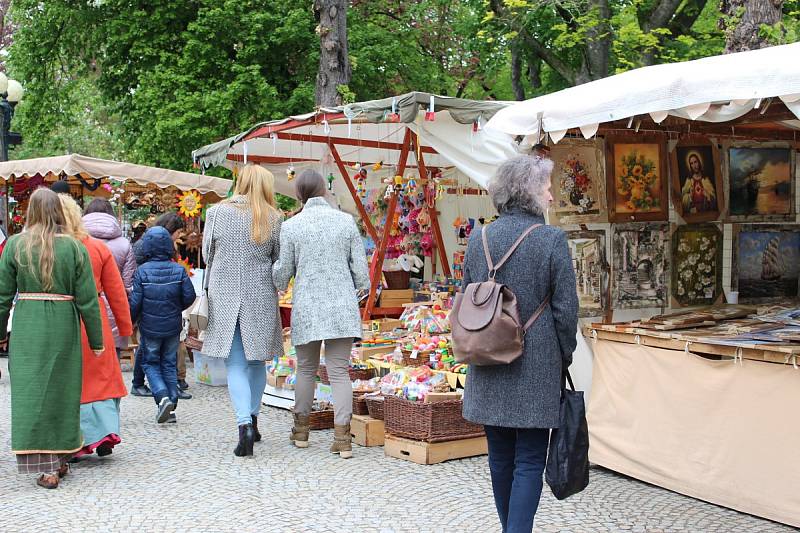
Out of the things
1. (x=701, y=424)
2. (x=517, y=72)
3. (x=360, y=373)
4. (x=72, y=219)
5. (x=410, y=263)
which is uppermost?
(x=517, y=72)

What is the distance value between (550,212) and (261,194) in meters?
1.92

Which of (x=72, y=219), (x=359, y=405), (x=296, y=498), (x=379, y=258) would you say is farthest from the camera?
(x=379, y=258)

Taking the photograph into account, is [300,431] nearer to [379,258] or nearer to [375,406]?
[375,406]

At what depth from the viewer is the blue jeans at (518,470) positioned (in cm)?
371

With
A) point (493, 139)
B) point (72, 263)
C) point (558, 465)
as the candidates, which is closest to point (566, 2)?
point (493, 139)

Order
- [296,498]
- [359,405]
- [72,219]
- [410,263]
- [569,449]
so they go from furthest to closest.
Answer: [410,263], [359,405], [72,219], [296,498], [569,449]

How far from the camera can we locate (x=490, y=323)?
11.9ft

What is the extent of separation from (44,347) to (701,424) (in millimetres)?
3684

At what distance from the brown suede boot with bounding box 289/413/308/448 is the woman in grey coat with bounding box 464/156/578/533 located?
270 cm

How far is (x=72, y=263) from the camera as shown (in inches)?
209

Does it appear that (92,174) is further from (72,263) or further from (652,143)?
(652,143)

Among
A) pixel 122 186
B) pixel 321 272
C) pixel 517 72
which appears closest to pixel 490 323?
pixel 321 272

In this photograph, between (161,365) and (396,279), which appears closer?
(161,365)

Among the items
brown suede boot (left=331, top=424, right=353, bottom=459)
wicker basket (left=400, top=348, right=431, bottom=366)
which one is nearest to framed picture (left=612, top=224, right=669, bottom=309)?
wicker basket (left=400, top=348, right=431, bottom=366)
